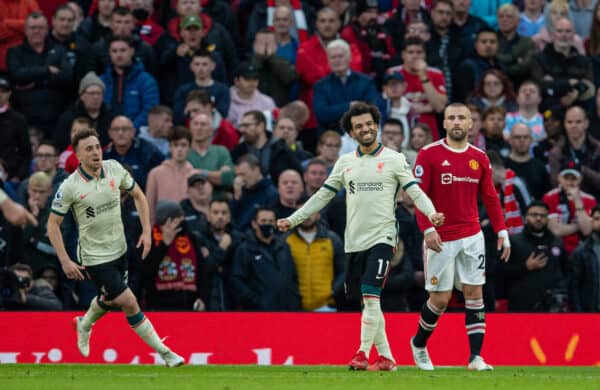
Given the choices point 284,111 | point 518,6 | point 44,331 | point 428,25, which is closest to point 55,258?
point 44,331

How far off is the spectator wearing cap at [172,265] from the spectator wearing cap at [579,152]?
582cm

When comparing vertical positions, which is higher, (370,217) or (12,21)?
(12,21)

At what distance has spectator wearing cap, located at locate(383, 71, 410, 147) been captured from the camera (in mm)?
19250

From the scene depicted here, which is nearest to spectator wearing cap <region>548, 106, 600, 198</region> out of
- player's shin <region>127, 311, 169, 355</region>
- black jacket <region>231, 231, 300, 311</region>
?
black jacket <region>231, 231, 300, 311</region>

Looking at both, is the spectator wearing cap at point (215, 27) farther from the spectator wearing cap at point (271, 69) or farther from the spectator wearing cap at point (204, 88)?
the spectator wearing cap at point (204, 88)

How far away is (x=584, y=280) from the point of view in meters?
17.0

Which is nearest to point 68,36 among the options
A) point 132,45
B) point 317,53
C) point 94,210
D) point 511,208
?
point 132,45

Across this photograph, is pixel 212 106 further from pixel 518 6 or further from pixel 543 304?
pixel 518 6

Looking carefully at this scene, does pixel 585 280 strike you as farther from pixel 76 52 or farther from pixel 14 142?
pixel 76 52

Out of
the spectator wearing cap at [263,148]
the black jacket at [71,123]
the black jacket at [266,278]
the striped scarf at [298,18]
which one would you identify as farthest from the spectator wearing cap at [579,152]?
the black jacket at [71,123]

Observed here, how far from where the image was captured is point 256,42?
793 inches

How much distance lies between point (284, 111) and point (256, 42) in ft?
5.18

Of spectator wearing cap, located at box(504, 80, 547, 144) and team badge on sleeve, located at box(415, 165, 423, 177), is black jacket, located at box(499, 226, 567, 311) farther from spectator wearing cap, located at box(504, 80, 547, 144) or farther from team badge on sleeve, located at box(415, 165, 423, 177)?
team badge on sleeve, located at box(415, 165, 423, 177)

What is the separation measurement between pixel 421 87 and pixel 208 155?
3740 millimetres
